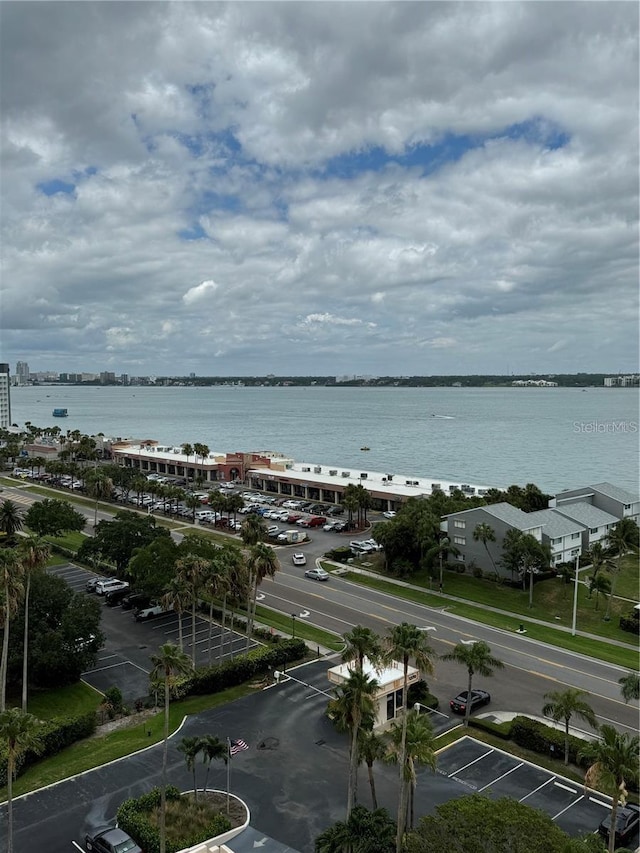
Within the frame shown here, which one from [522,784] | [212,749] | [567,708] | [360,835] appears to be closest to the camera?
[360,835]

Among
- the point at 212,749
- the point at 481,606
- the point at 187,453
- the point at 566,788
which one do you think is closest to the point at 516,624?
the point at 481,606

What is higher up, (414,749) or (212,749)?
(414,749)

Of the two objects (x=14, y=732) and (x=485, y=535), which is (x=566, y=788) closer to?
(x=14, y=732)

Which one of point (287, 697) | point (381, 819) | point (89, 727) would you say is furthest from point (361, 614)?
point (381, 819)

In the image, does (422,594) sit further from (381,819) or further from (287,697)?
(381,819)

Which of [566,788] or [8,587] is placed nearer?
[566,788]

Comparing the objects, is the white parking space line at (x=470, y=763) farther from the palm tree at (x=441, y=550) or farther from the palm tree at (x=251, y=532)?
the palm tree at (x=441, y=550)

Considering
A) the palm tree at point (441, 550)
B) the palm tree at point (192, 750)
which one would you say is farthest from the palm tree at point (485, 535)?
the palm tree at point (192, 750)
